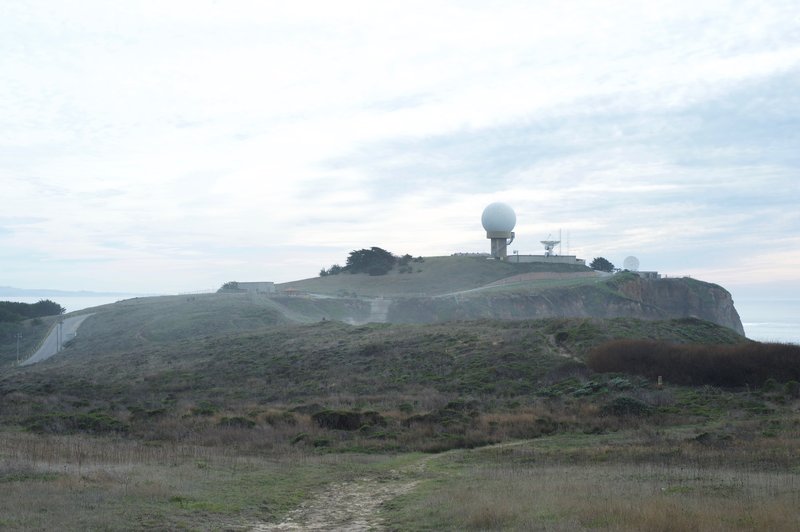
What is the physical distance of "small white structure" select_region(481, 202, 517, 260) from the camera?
96.7 m

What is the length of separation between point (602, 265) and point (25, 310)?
86357 millimetres

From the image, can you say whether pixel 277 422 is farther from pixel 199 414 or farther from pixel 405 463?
pixel 405 463

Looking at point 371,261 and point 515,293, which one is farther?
point 371,261

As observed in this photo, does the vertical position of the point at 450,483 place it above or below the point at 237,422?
above

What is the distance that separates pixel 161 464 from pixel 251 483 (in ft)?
8.78

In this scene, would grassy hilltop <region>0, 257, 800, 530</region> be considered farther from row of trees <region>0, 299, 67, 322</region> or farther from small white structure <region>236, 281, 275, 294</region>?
small white structure <region>236, 281, 275, 294</region>

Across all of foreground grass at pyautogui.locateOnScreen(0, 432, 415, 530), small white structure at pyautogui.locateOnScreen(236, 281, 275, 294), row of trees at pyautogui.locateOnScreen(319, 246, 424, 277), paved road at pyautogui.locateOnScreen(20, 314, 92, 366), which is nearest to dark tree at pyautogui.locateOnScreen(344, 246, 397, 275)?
row of trees at pyautogui.locateOnScreen(319, 246, 424, 277)

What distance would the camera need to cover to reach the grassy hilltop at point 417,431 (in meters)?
9.93

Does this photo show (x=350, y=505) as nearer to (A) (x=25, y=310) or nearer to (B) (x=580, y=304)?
(B) (x=580, y=304)

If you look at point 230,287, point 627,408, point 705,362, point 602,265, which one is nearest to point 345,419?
point 627,408

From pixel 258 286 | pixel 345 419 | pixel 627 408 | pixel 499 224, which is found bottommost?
pixel 345 419

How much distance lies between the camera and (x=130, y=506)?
33.1ft

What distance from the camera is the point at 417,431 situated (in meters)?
20.8

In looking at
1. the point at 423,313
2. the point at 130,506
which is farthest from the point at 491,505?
the point at 423,313
